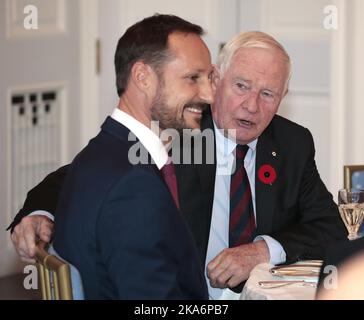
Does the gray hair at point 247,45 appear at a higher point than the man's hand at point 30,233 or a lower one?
higher

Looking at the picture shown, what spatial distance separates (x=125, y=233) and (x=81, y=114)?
303 cm

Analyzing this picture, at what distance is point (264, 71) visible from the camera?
3023 mm

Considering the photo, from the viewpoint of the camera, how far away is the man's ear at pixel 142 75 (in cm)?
226

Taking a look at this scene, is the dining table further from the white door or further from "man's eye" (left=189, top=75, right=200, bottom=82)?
the white door

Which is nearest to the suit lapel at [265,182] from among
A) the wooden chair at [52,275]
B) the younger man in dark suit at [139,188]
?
the younger man in dark suit at [139,188]

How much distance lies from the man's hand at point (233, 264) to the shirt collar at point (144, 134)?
2.04ft

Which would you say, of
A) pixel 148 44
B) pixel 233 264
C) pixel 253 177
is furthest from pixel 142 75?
pixel 253 177

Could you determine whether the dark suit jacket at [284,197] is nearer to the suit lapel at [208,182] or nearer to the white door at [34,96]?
the suit lapel at [208,182]

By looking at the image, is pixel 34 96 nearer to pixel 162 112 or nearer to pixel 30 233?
pixel 30 233

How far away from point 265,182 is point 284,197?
8cm

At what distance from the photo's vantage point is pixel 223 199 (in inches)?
118

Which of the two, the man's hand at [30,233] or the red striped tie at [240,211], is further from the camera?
the red striped tie at [240,211]
